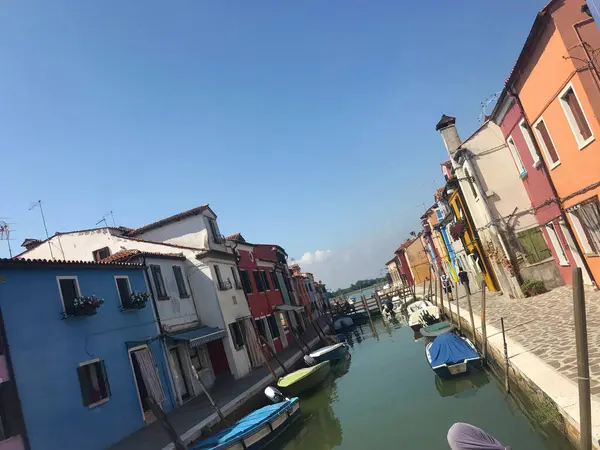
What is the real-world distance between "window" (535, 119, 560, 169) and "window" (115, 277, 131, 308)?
50.0 feet

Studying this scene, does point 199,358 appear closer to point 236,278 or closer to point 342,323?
point 236,278

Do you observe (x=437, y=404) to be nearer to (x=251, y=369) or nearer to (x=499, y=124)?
(x=251, y=369)

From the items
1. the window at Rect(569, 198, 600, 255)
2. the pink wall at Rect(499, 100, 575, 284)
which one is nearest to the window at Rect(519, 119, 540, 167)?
the pink wall at Rect(499, 100, 575, 284)

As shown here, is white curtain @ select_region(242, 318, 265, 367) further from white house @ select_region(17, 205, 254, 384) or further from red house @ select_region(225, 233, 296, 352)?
red house @ select_region(225, 233, 296, 352)

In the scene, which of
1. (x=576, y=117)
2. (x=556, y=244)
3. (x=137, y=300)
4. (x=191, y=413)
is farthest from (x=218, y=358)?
(x=576, y=117)

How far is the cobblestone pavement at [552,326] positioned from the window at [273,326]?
1290cm

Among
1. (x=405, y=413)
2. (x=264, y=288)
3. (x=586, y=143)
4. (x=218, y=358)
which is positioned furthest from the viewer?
(x=264, y=288)

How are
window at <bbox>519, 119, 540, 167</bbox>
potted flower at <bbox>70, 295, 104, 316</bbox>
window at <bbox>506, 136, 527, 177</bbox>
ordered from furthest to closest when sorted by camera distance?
1. window at <bbox>506, 136, 527, 177</bbox>
2. window at <bbox>519, 119, 540, 167</bbox>
3. potted flower at <bbox>70, 295, 104, 316</bbox>

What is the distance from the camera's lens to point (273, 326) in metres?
26.9

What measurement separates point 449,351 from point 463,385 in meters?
1.19

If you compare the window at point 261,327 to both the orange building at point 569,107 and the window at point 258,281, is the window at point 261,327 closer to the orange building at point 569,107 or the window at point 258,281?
the window at point 258,281

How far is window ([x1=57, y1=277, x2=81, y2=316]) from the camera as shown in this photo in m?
12.3

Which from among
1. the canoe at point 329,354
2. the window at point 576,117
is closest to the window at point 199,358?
the canoe at point 329,354

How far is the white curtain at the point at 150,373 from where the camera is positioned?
1395 cm
